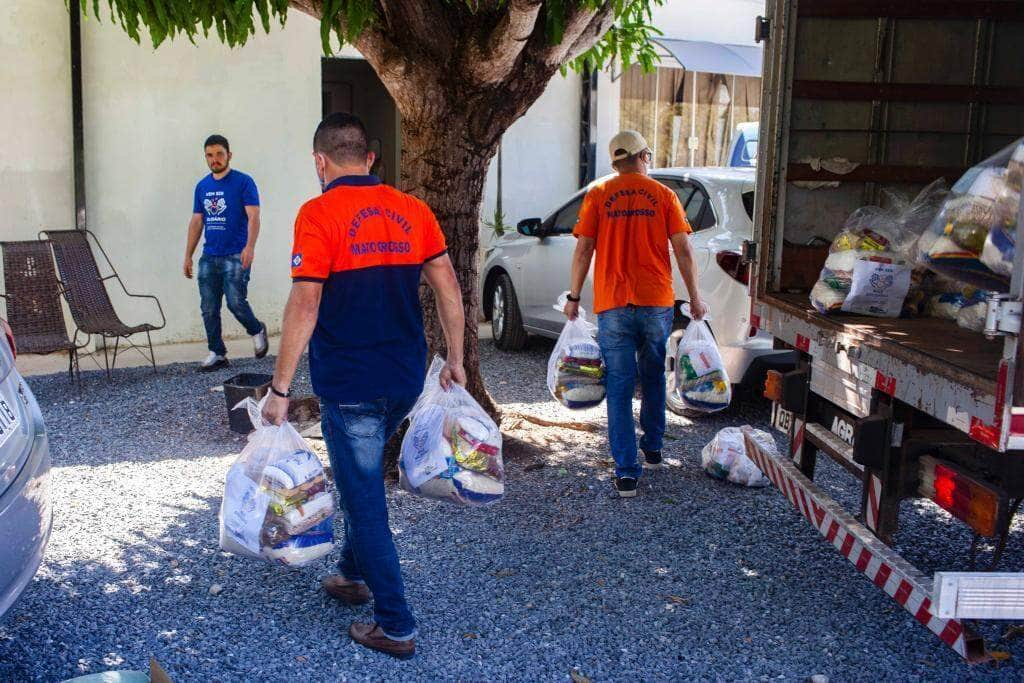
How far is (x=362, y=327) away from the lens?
3.76 m

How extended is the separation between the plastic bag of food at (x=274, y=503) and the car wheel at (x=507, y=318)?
20.0 ft

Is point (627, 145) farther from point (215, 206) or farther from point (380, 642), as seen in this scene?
point (215, 206)

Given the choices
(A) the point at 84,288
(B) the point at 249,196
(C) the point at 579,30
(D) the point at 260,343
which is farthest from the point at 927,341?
(A) the point at 84,288

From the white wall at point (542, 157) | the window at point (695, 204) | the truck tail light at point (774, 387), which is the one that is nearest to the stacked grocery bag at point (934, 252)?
the truck tail light at point (774, 387)

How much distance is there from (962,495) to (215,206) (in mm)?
6799

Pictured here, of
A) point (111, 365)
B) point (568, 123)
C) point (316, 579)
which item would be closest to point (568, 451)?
point (316, 579)

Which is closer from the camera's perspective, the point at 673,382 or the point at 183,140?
the point at 673,382

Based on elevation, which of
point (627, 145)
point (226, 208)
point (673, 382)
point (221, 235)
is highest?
point (627, 145)

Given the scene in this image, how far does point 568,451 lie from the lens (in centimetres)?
667

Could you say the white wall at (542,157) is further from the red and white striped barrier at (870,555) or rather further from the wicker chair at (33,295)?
the red and white striped barrier at (870,555)

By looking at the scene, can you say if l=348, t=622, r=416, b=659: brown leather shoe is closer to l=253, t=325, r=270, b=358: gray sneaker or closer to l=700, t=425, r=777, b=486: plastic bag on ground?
l=700, t=425, r=777, b=486: plastic bag on ground

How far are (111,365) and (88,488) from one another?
374 centimetres

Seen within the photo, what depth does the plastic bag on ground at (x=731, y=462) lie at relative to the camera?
5.89 m

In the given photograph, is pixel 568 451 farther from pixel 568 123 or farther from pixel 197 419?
pixel 568 123
